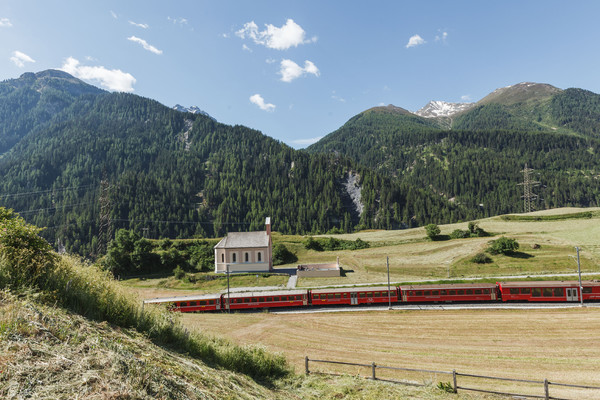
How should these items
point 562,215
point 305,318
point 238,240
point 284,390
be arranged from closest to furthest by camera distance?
point 284,390, point 305,318, point 238,240, point 562,215

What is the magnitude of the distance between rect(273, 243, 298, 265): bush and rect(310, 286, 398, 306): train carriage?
110 ft

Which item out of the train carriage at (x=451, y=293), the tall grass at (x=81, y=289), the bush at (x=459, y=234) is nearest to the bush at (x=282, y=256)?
the train carriage at (x=451, y=293)

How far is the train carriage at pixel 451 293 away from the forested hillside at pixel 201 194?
97.8 metres

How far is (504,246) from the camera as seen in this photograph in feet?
181

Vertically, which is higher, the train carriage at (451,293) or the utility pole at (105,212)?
the utility pole at (105,212)

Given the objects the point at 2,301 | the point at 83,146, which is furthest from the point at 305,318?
the point at 83,146

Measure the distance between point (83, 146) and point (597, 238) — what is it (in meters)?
261

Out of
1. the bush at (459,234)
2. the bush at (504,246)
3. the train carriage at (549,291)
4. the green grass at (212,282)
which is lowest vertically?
the green grass at (212,282)

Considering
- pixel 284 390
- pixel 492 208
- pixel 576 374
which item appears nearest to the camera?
pixel 284 390

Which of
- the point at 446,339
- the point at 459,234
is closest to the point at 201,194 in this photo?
the point at 459,234

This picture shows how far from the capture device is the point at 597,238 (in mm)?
57125

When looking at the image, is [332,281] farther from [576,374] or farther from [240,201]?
[240,201]

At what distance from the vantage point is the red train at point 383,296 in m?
35.0

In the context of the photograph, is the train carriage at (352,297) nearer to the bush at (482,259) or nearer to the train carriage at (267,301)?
the train carriage at (267,301)
